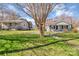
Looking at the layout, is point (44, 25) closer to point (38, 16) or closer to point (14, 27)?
point (38, 16)

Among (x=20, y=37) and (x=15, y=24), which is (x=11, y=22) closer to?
(x=15, y=24)

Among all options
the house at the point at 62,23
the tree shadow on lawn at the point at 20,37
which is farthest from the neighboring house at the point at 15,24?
the house at the point at 62,23

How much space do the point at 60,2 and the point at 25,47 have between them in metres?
0.72

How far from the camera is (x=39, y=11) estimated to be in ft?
8.66

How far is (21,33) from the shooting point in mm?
2656

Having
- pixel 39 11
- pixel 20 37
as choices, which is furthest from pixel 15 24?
pixel 39 11

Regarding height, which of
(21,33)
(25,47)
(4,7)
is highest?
(4,7)

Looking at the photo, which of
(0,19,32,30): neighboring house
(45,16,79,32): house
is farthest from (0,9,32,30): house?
(45,16,79,32): house

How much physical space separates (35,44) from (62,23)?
0.44m

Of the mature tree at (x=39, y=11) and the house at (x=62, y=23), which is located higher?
the mature tree at (x=39, y=11)

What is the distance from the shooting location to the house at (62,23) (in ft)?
8.56

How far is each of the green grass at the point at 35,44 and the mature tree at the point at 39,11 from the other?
13cm

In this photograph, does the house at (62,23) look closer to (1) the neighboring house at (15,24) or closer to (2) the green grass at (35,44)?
(2) the green grass at (35,44)

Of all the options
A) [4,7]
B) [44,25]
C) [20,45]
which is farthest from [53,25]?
[4,7]
